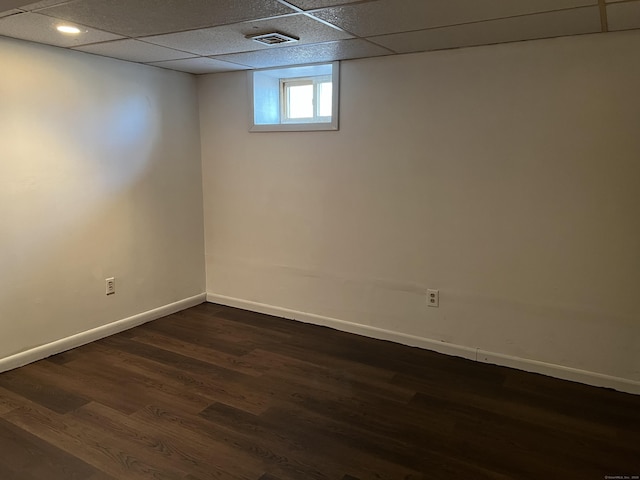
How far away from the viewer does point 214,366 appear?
312 cm

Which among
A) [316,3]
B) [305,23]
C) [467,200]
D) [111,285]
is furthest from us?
[111,285]

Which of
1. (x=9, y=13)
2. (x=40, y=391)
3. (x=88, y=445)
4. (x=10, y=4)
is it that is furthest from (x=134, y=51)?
(x=88, y=445)

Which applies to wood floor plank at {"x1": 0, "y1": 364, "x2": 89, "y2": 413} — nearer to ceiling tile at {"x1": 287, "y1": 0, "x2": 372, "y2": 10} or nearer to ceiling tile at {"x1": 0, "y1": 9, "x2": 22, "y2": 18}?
ceiling tile at {"x1": 0, "y1": 9, "x2": 22, "y2": 18}

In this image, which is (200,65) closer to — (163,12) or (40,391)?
(163,12)

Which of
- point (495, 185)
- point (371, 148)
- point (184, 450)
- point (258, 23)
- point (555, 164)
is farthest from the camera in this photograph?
point (371, 148)

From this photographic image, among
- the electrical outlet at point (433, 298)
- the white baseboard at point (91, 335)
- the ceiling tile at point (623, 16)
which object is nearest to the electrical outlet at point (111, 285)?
the white baseboard at point (91, 335)

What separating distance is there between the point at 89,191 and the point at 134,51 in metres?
1.00

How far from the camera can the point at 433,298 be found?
3.34 m

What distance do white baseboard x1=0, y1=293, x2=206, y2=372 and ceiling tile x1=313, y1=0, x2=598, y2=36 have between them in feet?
8.73

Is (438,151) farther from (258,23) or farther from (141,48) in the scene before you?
(141,48)

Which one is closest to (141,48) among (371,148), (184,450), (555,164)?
(371,148)

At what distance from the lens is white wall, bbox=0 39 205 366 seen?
2.98m

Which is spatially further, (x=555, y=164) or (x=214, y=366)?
(x=214, y=366)

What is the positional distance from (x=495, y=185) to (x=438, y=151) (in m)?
0.43
